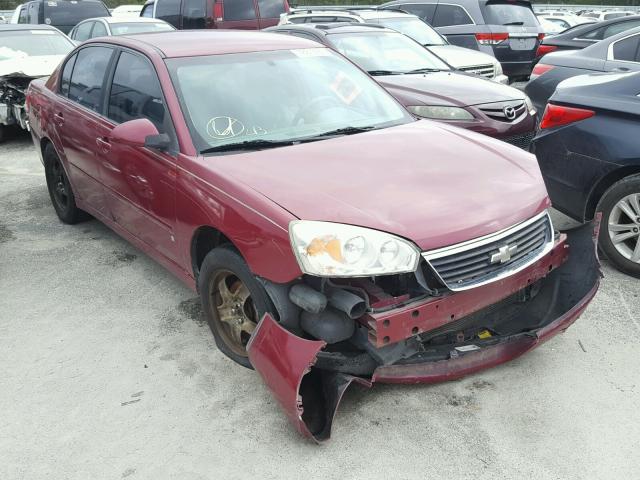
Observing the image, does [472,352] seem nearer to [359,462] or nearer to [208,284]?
[359,462]

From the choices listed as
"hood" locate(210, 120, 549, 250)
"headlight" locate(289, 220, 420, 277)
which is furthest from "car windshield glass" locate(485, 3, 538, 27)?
"headlight" locate(289, 220, 420, 277)

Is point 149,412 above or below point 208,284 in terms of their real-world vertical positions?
below

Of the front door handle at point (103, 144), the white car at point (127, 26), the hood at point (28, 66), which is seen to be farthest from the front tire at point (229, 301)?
the white car at point (127, 26)

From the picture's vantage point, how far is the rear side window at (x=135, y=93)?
369 cm

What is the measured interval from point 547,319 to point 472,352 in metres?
0.53

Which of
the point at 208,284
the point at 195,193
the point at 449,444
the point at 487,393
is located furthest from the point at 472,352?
the point at 195,193

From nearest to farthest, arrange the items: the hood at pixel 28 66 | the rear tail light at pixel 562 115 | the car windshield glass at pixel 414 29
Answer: the rear tail light at pixel 562 115
the hood at pixel 28 66
the car windshield glass at pixel 414 29

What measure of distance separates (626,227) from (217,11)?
9901 millimetres

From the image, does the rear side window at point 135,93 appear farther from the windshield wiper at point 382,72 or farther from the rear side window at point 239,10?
the rear side window at point 239,10

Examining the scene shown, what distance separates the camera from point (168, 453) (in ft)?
9.00

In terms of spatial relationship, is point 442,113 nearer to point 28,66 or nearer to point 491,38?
point 28,66

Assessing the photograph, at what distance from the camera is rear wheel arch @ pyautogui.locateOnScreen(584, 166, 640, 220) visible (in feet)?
13.8

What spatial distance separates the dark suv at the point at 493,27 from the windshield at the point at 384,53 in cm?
394

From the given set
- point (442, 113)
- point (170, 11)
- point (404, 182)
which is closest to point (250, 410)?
point (404, 182)
